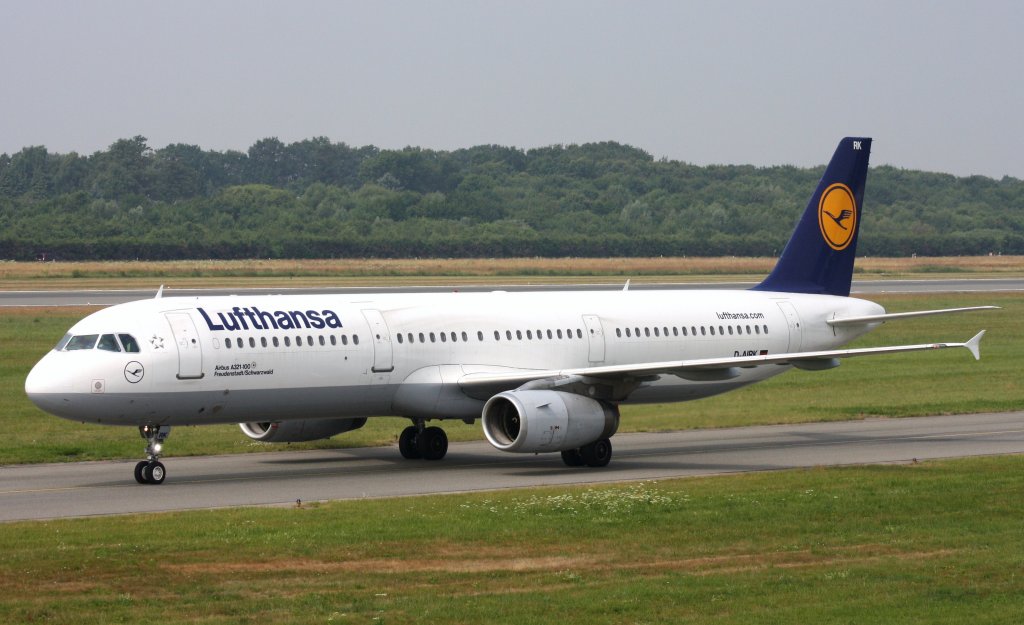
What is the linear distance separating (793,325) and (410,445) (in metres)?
10.8

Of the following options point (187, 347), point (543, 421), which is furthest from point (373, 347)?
point (187, 347)

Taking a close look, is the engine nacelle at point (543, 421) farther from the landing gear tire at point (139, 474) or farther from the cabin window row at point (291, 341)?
the landing gear tire at point (139, 474)

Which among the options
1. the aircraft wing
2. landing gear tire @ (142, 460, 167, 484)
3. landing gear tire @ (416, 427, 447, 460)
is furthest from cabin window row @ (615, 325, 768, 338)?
landing gear tire @ (142, 460, 167, 484)

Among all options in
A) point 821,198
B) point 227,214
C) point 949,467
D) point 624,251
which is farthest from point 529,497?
point 227,214

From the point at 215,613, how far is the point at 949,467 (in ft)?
55.0

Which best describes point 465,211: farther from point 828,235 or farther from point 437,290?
point 828,235

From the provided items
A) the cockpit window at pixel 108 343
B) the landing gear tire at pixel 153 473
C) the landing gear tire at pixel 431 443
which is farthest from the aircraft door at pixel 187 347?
the landing gear tire at pixel 431 443

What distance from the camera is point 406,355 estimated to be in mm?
30438

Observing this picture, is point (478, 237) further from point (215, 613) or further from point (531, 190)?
point (215, 613)

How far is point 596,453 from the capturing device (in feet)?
99.5

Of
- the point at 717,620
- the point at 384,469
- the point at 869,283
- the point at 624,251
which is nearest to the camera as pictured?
the point at 717,620

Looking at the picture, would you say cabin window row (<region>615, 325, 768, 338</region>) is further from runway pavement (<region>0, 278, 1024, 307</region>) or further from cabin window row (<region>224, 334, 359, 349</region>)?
A: runway pavement (<region>0, 278, 1024, 307</region>)

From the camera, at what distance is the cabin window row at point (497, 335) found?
101 ft

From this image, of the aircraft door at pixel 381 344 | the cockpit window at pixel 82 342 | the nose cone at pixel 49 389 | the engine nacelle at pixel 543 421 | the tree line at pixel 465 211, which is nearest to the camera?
the nose cone at pixel 49 389
